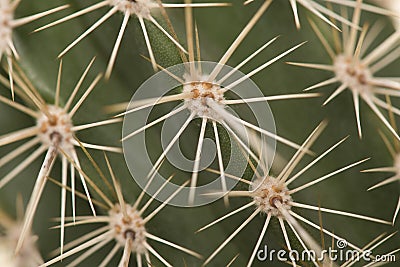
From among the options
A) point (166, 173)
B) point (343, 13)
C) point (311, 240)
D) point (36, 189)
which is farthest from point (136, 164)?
point (343, 13)

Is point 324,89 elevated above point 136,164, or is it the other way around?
point 324,89

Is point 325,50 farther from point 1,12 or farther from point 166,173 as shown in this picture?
point 1,12

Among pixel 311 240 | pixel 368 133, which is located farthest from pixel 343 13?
pixel 311 240

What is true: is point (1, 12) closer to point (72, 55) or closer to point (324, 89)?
point (72, 55)

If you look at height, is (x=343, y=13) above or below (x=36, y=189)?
above

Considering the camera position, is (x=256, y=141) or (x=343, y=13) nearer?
(x=256, y=141)

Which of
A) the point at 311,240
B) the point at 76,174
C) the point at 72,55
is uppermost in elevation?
the point at 72,55
